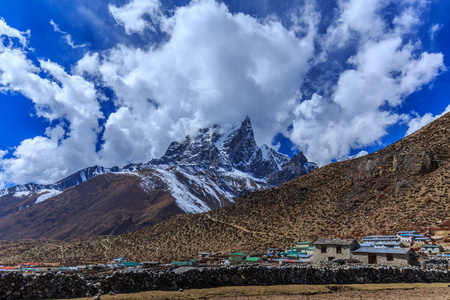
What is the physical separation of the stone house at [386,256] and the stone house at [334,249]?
86 centimetres

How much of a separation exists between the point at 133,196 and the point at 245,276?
191 metres

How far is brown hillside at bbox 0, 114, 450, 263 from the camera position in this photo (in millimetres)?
56219

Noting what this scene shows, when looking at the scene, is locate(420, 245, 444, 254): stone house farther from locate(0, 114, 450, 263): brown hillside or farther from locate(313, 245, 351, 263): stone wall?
locate(313, 245, 351, 263): stone wall

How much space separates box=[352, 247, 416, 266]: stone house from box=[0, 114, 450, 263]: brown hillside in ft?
63.2

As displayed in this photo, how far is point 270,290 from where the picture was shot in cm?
1711

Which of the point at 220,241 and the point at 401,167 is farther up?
the point at 401,167

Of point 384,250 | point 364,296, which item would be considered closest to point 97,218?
point 384,250

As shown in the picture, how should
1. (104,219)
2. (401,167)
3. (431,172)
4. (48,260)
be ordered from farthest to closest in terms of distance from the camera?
(104,219) < (48,260) < (401,167) < (431,172)

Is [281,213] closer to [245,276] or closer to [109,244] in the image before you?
[109,244]

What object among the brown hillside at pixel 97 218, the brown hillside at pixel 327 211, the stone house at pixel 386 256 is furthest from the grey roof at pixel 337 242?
the brown hillside at pixel 97 218

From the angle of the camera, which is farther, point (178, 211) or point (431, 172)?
point (178, 211)

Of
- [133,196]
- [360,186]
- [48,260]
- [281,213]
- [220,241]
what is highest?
[133,196]

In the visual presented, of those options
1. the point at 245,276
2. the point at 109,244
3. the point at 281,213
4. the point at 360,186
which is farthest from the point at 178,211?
the point at 245,276

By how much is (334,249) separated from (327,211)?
115ft
